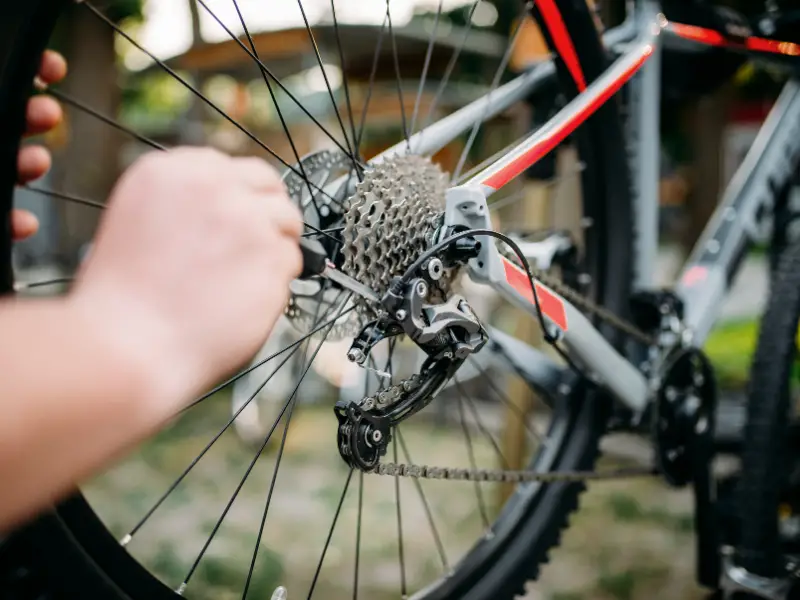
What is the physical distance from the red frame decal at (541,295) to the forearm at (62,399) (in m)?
0.82

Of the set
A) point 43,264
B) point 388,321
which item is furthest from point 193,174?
point 43,264

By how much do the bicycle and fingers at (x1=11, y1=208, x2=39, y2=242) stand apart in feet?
0.11

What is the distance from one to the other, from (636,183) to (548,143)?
642mm

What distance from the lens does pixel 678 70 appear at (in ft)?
6.91

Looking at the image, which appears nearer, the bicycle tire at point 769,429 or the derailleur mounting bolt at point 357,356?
the derailleur mounting bolt at point 357,356

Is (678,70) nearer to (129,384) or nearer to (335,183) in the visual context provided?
(335,183)

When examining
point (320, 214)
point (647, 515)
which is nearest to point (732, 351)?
point (647, 515)

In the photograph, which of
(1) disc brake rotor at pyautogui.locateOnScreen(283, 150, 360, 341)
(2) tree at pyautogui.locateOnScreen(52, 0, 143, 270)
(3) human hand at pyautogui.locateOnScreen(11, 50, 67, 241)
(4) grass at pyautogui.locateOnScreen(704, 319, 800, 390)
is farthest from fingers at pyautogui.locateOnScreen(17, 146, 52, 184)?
(2) tree at pyautogui.locateOnScreen(52, 0, 143, 270)

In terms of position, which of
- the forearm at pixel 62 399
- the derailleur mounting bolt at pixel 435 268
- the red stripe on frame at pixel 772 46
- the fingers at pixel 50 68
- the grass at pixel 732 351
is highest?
the red stripe on frame at pixel 772 46

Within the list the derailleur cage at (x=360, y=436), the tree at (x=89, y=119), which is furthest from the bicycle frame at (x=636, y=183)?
the tree at (x=89, y=119)

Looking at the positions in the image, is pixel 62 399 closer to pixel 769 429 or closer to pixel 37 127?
pixel 37 127

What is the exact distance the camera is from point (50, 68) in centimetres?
118

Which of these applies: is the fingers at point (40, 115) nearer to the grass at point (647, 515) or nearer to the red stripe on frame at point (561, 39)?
the red stripe on frame at point (561, 39)

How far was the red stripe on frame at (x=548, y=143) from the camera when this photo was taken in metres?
1.22
